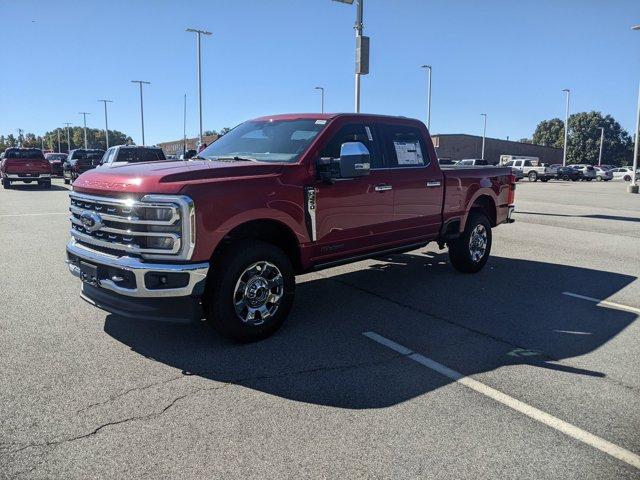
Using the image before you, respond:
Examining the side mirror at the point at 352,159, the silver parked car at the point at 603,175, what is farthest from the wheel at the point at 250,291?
the silver parked car at the point at 603,175

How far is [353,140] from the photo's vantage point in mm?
5766

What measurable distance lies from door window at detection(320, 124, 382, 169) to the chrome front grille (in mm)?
1783

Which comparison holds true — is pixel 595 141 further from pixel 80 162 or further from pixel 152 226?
pixel 152 226

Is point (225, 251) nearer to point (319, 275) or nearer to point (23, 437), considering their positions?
point (23, 437)

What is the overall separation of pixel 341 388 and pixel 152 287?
167cm

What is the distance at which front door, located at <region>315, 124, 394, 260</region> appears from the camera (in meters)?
5.26

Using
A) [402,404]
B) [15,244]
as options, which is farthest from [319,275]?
[15,244]

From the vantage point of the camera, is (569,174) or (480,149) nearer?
(569,174)

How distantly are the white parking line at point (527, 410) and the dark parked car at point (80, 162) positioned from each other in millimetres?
25586

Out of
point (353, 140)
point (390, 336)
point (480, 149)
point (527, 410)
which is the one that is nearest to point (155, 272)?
point (390, 336)

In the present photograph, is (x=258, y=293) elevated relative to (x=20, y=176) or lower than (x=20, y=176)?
lower

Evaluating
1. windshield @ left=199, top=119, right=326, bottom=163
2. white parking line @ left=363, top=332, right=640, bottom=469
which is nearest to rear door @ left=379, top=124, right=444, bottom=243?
windshield @ left=199, top=119, right=326, bottom=163

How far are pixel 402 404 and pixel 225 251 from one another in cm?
195

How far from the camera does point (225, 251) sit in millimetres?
4531
